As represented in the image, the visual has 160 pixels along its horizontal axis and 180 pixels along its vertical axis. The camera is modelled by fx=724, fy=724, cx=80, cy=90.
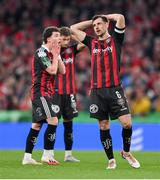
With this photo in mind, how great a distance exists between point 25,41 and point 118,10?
3590mm

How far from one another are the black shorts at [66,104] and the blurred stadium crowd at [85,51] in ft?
18.5

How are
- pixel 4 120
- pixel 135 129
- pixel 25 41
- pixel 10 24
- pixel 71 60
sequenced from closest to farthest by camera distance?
pixel 71 60, pixel 135 129, pixel 4 120, pixel 25 41, pixel 10 24

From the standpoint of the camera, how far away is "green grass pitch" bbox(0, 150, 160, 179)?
942cm

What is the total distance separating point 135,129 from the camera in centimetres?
1603

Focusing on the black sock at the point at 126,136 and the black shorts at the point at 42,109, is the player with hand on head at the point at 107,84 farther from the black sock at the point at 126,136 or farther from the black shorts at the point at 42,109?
the black shorts at the point at 42,109

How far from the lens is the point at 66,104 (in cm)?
1238

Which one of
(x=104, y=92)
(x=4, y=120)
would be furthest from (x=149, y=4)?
(x=104, y=92)

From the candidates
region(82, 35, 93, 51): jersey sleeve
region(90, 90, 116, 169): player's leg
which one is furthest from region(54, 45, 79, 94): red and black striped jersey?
region(90, 90, 116, 169): player's leg

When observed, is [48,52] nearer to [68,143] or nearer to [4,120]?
[68,143]

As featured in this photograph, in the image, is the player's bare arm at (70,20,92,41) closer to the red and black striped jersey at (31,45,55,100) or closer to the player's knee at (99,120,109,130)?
the red and black striped jersey at (31,45,55,100)

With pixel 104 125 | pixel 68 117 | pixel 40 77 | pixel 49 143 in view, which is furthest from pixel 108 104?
pixel 68 117

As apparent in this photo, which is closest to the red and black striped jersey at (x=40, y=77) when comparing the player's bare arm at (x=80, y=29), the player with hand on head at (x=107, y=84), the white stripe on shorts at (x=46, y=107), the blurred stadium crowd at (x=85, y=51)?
the white stripe on shorts at (x=46, y=107)

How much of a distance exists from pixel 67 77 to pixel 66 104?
466 mm

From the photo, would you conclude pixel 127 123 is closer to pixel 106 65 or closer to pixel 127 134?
pixel 127 134
